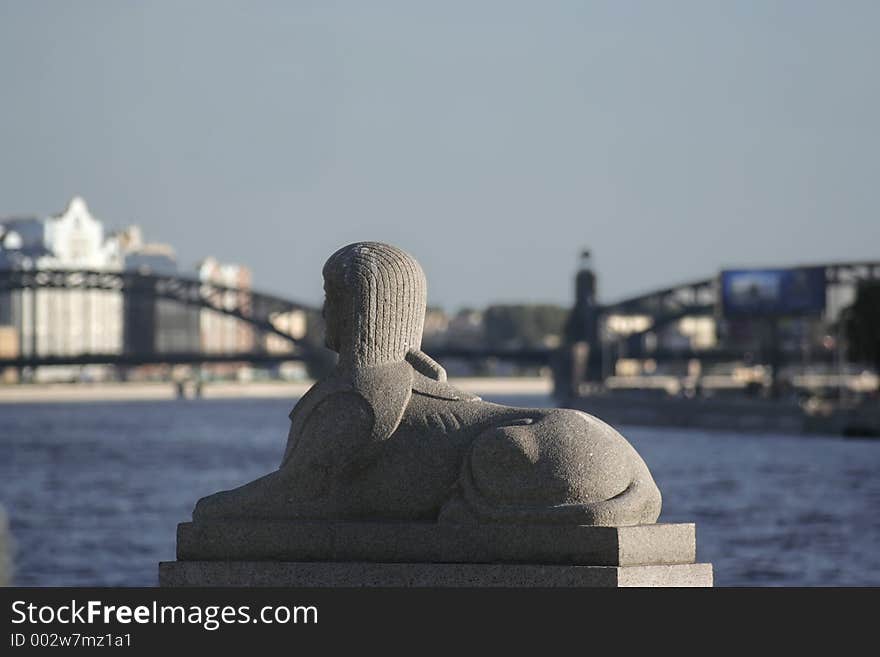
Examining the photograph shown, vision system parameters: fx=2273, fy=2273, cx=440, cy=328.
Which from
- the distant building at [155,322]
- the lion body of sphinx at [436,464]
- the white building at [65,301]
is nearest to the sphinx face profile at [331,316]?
the lion body of sphinx at [436,464]

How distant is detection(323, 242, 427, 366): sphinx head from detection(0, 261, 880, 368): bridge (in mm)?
87584

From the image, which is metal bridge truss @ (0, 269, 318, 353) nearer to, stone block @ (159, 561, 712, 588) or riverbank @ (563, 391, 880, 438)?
riverbank @ (563, 391, 880, 438)

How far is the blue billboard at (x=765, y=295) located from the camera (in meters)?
91.9

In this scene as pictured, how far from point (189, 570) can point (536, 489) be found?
3.82 feet

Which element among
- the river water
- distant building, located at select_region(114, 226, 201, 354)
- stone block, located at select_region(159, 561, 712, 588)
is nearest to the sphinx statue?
stone block, located at select_region(159, 561, 712, 588)

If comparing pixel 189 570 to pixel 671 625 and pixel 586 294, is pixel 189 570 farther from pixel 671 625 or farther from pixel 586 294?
pixel 586 294

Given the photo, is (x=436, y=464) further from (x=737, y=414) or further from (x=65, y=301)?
(x=65, y=301)

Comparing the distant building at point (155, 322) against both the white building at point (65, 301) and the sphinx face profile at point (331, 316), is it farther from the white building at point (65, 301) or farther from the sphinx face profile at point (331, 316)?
the sphinx face profile at point (331, 316)

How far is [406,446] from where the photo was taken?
727 centimetres

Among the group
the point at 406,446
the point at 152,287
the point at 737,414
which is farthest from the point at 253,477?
the point at 152,287

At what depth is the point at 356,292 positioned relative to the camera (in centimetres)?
735

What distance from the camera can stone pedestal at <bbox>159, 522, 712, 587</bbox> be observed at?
6895mm

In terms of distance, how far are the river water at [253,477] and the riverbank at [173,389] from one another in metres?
53.5

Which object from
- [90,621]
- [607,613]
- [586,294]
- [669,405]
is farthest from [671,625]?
[586,294]
